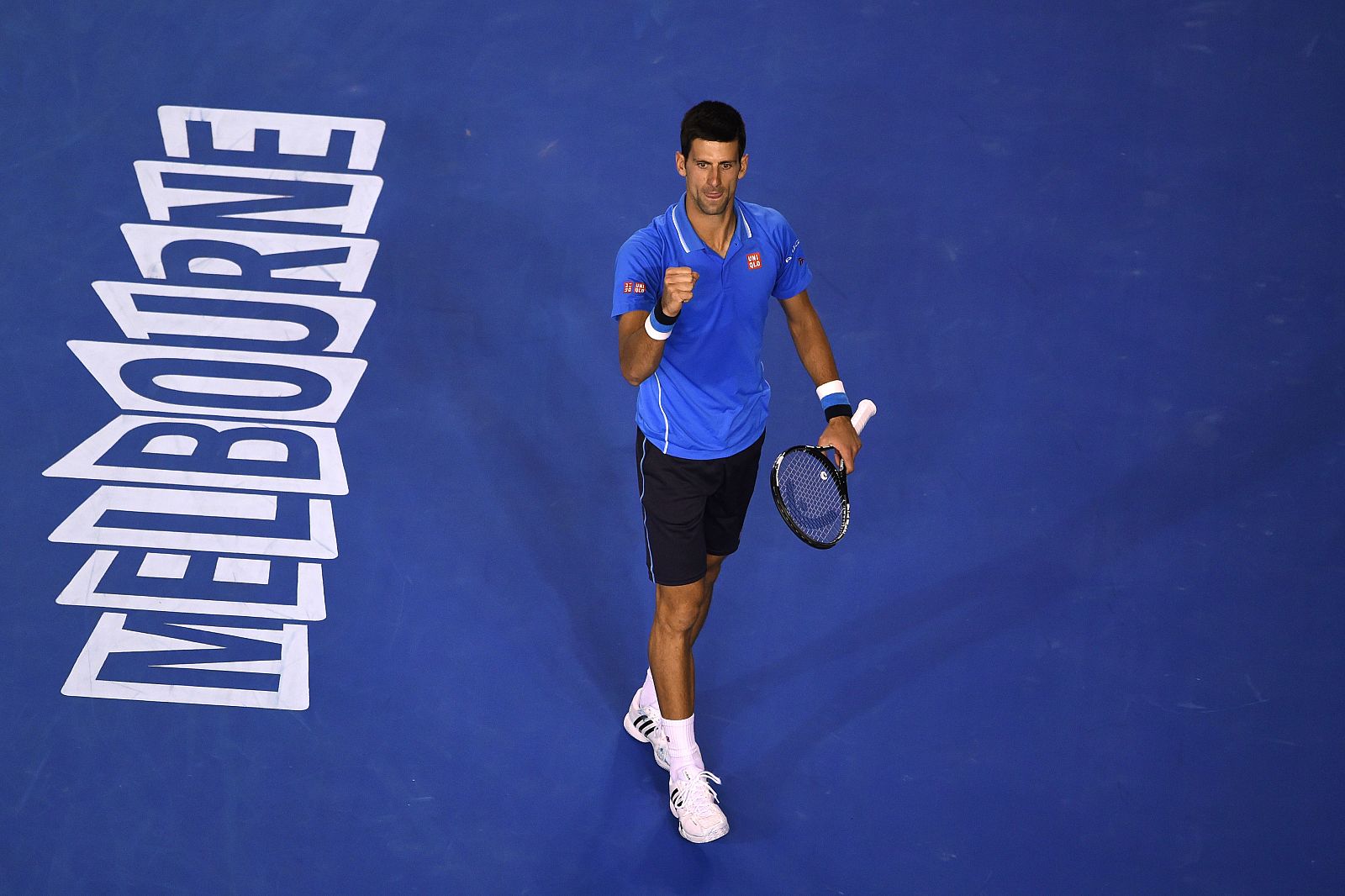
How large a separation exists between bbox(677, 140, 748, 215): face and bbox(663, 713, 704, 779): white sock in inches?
56.7

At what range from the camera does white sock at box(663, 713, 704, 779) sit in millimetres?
3502

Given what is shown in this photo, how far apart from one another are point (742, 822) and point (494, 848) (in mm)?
721

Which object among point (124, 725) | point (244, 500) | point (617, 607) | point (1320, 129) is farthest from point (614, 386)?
point (1320, 129)

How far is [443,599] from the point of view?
4.05 m

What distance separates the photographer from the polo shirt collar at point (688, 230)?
3.17 m

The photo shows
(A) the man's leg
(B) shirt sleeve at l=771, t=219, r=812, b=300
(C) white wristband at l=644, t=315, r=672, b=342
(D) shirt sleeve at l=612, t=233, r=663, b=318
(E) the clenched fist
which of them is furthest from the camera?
(A) the man's leg

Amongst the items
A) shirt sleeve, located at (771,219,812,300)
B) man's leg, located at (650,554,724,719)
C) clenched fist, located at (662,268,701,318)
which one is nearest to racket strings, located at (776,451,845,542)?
man's leg, located at (650,554,724,719)

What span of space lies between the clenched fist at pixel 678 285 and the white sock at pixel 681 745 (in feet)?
4.17

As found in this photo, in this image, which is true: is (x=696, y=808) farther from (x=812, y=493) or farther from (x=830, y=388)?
(x=830, y=388)

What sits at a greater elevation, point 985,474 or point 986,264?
point 986,264

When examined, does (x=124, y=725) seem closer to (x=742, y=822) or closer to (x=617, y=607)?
(x=617, y=607)

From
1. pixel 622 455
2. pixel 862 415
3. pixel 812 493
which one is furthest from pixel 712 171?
pixel 622 455

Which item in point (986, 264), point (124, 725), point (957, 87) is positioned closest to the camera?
point (124, 725)

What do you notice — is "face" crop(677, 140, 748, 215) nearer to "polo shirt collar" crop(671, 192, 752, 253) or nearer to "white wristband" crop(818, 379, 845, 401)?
"polo shirt collar" crop(671, 192, 752, 253)
